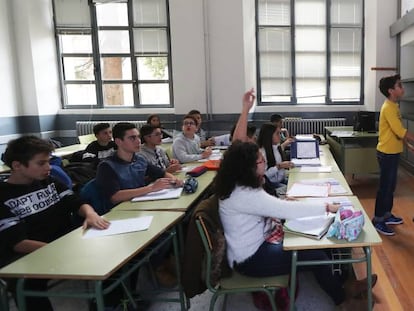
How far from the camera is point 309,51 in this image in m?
7.20

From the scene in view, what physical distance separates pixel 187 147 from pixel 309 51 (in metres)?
4.17

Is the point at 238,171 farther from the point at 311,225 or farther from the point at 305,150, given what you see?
the point at 305,150

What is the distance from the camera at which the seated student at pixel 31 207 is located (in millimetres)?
1823

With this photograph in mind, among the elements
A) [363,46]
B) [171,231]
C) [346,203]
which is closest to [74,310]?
[171,231]

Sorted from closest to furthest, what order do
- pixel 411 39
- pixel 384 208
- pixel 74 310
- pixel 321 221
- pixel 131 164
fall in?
pixel 321 221
pixel 74 310
pixel 131 164
pixel 384 208
pixel 411 39

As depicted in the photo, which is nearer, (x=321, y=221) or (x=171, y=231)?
(x=321, y=221)

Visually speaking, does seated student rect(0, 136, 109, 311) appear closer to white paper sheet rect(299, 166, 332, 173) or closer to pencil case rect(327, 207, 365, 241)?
pencil case rect(327, 207, 365, 241)

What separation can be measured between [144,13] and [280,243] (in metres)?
6.13

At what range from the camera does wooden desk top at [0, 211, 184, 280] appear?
1471mm

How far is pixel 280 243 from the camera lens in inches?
77.2

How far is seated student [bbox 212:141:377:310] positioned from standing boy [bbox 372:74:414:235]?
69.1 inches

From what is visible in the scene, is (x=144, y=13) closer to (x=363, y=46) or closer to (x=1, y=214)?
(x=363, y=46)

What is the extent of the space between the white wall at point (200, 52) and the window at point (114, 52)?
2.14 feet

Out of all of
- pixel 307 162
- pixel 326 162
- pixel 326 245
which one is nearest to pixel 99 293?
pixel 326 245
